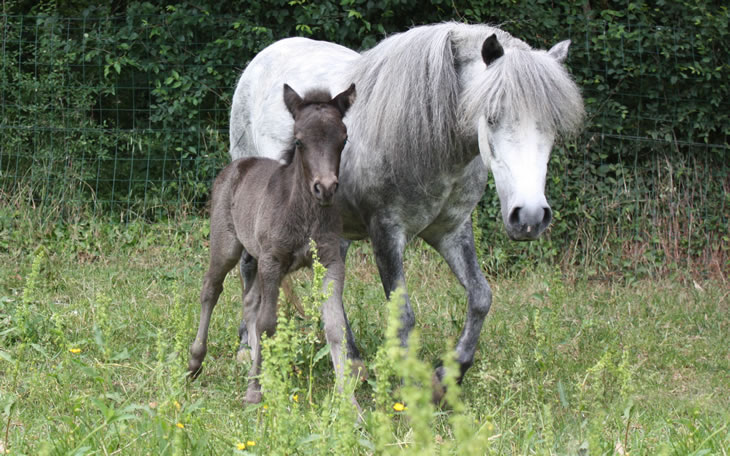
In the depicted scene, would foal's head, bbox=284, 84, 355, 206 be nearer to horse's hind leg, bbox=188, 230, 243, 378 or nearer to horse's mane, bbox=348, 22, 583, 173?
horse's mane, bbox=348, 22, 583, 173

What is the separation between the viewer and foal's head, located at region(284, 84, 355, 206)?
11.3ft

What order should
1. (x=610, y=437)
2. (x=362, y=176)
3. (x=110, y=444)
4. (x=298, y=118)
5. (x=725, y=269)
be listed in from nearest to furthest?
(x=110, y=444)
(x=610, y=437)
(x=298, y=118)
(x=362, y=176)
(x=725, y=269)

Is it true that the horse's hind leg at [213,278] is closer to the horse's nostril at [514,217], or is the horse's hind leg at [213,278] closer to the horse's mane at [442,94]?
the horse's mane at [442,94]

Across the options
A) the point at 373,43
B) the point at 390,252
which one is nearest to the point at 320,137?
the point at 390,252

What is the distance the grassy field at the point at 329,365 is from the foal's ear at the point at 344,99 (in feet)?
3.19

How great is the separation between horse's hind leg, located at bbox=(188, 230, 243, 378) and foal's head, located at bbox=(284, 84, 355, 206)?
798mm

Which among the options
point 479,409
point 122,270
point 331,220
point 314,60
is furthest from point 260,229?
point 122,270

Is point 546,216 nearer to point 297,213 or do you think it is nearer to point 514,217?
point 514,217

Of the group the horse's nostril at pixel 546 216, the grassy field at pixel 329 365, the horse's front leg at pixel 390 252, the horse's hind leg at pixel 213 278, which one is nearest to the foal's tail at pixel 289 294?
the grassy field at pixel 329 365

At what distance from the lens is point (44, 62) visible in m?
7.97

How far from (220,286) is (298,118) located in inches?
46.3

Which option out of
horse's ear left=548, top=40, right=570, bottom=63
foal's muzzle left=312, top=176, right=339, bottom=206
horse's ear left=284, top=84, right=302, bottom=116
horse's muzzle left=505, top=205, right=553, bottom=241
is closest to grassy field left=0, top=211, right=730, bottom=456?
horse's muzzle left=505, top=205, right=553, bottom=241

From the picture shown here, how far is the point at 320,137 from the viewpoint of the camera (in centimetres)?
353

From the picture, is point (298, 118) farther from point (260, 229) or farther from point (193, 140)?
point (193, 140)
